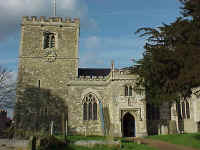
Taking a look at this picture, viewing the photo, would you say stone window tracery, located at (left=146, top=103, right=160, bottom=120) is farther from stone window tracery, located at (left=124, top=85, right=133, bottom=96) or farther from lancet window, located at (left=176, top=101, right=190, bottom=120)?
stone window tracery, located at (left=124, top=85, right=133, bottom=96)

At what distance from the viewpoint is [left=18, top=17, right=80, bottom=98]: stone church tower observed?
31.5 meters

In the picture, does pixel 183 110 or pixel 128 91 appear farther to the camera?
pixel 183 110

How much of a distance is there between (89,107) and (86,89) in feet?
7.11

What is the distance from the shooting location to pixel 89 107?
29.5 m

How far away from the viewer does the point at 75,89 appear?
29719mm

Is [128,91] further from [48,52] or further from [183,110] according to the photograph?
[48,52]

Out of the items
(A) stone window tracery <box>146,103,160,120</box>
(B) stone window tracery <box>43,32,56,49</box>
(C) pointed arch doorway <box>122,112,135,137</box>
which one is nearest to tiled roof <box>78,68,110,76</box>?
(B) stone window tracery <box>43,32,56,49</box>

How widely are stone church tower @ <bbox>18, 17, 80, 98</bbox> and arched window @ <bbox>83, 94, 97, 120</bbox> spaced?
11.8 feet

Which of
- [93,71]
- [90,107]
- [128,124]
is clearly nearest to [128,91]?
[128,124]

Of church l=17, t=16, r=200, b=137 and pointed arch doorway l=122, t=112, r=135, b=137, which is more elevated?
church l=17, t=16, r=200, b=137

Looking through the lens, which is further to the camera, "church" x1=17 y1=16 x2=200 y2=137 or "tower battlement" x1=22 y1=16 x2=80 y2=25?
"tower battlement" x1=22 y1=16 x2=80 y2=25

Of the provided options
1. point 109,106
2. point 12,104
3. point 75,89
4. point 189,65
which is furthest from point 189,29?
point 12,104

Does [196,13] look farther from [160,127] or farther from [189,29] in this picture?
[160,127]

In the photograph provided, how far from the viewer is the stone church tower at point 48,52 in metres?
31.5
